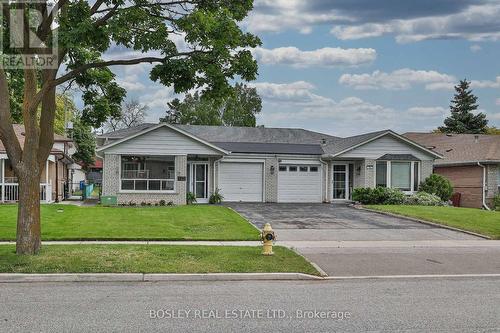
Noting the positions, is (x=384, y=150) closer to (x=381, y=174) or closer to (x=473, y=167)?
(x=381, y=174)

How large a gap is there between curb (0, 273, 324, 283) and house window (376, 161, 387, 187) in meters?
20.0

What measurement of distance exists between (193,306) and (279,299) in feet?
4.68

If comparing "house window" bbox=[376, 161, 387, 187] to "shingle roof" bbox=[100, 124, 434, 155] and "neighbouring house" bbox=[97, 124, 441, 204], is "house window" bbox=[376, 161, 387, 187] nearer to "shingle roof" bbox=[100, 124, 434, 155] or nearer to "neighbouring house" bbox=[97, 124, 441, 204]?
"neighbouring house" bbox=[97, 124, 441, 204]

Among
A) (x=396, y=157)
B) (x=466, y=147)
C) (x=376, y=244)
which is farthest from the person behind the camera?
(x=466, y=147)

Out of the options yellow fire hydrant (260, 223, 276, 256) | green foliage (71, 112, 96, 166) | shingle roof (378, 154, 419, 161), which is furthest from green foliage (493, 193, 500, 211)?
green foliage (71, 112, 96, 166)

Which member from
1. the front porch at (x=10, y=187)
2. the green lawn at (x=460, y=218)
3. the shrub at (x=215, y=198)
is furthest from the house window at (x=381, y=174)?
the front porch at (x=10, y=187)

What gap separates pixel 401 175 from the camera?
98.0 ft

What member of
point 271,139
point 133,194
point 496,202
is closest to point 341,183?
point 271,139

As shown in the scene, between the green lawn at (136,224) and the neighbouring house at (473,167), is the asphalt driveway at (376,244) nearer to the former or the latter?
the green lawn at (136,224)

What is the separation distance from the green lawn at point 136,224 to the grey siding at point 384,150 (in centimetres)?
992

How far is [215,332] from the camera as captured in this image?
666 centimetres

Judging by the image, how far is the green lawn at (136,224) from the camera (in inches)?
602

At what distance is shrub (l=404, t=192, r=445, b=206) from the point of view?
2741cm

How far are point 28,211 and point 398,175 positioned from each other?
2246cm
